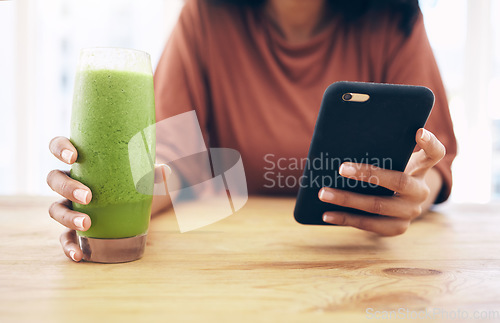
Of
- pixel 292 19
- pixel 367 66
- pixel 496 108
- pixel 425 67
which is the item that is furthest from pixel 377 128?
pixel 496 108

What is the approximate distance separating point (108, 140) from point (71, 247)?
0.19 m

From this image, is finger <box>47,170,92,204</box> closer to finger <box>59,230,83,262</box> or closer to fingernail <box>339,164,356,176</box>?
finger <box>59,230,83,262</box>

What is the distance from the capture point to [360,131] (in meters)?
0.67

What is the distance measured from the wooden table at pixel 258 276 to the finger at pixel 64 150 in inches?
6.6

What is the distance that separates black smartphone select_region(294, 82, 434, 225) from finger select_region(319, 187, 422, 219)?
0.02 meters

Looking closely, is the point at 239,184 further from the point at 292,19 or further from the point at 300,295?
the point at 300,295

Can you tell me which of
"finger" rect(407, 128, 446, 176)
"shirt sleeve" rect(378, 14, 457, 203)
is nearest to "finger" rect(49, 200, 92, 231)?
"finger" rect(407, 128, 446, 176)

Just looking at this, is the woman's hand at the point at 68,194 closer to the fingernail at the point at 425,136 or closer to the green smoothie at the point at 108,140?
the green smoothie at the point at 108,140

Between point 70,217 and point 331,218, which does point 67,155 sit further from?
point 331,218

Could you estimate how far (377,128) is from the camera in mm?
Answer: 661

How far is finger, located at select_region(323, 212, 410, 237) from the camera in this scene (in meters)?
0.74

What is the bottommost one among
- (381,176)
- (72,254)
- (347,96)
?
(72,254)

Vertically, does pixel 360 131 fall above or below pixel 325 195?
above

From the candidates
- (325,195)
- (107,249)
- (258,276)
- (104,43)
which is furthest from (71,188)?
(104,43)
